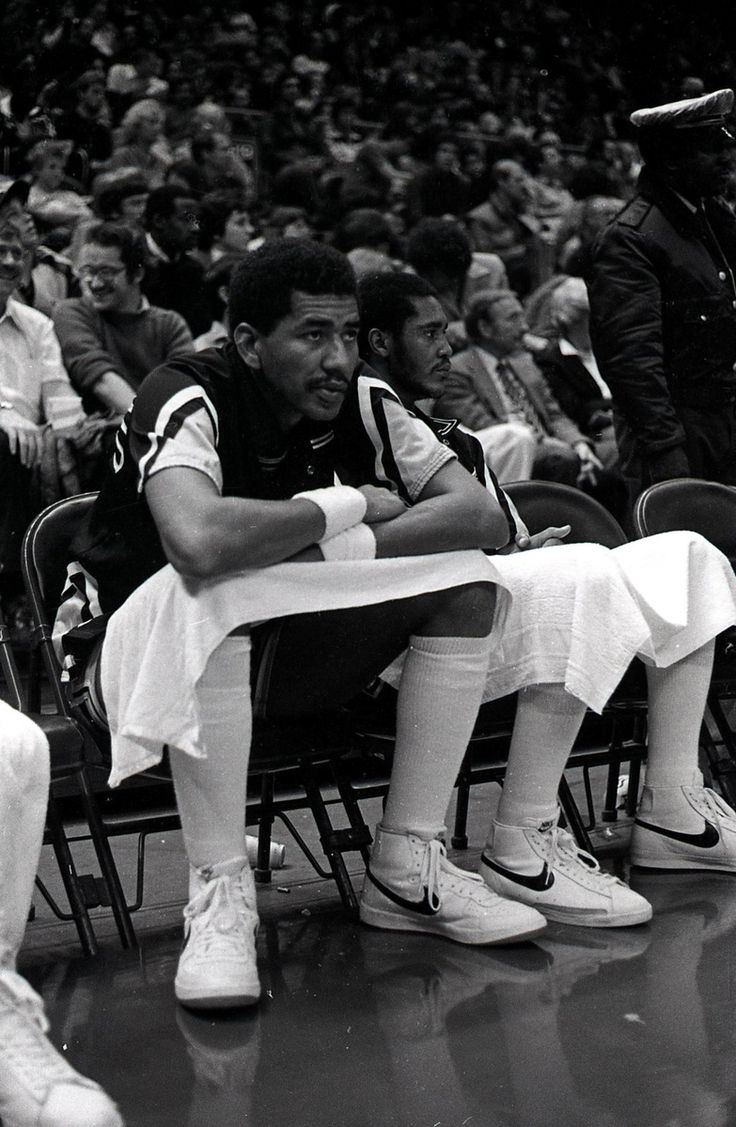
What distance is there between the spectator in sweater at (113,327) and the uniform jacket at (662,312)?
4.40 feet

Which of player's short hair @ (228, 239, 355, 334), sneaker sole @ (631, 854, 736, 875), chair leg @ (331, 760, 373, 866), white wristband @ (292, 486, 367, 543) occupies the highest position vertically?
player's short hair @ (228, 239, 355, 334)

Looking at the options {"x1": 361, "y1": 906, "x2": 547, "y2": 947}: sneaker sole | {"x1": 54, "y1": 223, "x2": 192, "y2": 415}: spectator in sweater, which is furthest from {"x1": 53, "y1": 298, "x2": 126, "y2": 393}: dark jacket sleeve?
{"x1": 361, "y1": 906, "x2": 547, "y2": 947}: sneaker sole

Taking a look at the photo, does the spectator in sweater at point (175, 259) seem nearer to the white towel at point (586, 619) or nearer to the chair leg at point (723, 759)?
the chair leg at point (723, 759)

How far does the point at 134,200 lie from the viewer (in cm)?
571

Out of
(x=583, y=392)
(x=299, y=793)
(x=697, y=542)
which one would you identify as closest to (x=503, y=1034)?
(x=697, y=542)

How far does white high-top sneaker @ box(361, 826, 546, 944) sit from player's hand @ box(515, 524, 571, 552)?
68cm

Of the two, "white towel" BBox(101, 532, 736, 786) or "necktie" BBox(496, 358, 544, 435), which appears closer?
"white towel" BBox(101, 532, 736, 786)

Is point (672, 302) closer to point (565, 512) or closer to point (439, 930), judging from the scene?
point (565, 512)

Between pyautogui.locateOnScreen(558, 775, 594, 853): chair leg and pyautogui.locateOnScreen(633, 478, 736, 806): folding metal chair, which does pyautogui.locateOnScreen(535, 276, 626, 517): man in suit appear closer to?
pyautogui.locateOnScreen(633, 478, 736, 806): folding metal chair

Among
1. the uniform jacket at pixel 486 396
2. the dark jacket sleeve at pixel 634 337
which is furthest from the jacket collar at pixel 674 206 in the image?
the uniform jacket at pixel 486 396

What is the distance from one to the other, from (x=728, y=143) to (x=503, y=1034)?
8.18 feet

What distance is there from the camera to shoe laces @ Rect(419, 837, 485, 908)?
8.16 ft

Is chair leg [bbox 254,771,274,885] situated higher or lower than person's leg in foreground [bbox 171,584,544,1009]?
lower

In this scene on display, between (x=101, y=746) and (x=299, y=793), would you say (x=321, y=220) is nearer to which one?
(x=299, y=793)
